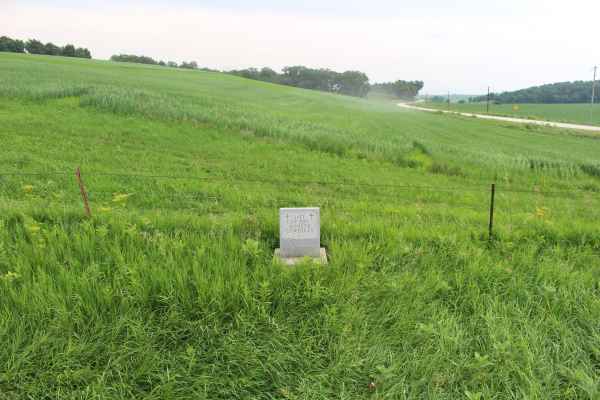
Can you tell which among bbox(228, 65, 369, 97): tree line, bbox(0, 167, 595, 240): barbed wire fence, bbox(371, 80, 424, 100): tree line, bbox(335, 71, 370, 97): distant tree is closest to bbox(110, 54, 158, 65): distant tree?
bbox(228, 65, 369, 97): tree line

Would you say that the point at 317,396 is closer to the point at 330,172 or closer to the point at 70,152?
the point at 330,172

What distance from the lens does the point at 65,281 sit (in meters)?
2.66

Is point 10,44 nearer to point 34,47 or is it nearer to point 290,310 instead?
point 34,47

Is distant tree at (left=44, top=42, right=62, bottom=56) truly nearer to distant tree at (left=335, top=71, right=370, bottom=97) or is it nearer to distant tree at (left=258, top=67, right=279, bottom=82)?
distant tree at (left=258, top=67, right=279, bottom=82)

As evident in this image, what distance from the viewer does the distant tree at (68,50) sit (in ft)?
267

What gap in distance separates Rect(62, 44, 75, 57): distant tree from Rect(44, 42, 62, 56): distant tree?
84 centimetres

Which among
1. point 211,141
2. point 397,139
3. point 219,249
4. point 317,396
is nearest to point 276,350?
point 317,396

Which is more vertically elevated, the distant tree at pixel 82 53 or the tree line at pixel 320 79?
the tree line at pixel 320 79

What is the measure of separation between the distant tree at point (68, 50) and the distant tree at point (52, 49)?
0.84 metres

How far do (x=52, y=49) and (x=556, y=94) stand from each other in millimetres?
147421

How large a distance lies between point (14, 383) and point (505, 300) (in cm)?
352

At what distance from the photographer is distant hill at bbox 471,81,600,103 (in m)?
110

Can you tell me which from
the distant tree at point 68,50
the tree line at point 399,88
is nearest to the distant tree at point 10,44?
→ the distant tree at point 68,50

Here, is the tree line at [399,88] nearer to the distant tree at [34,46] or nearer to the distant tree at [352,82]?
the distant tree at [352,82]
